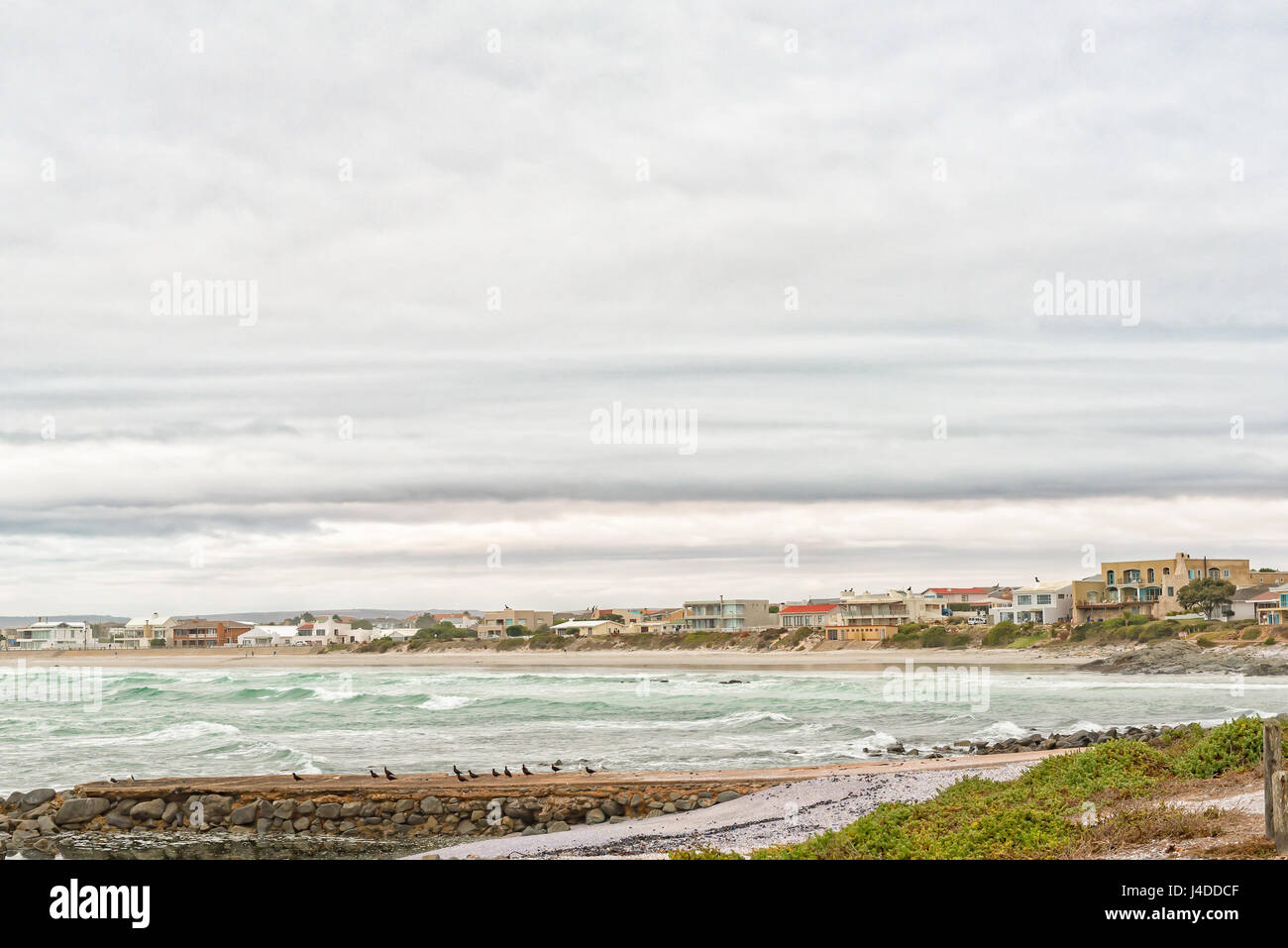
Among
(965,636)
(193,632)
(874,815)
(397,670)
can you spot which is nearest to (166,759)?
(874,815)

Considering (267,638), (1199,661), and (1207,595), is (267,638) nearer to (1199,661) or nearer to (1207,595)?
(1207,595)

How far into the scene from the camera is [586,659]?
114 metres

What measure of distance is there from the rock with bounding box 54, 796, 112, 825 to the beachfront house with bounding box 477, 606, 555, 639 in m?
136

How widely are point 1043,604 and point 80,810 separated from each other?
108719 millimetres

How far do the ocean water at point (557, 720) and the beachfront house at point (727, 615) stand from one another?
62.4m

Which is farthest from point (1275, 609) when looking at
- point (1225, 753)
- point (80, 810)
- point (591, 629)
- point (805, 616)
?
point (80, 810)

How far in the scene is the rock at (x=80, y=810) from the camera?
2305 centimetres

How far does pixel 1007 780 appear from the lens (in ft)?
65.4

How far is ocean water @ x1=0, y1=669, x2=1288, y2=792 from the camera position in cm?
3328

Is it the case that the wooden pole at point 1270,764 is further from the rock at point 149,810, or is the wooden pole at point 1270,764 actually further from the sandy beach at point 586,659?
the sandy beach at point 586,659

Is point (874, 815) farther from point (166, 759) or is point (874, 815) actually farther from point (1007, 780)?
point (166, 759)

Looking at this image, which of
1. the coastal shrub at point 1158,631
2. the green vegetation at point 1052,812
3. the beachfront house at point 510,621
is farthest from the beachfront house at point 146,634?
the green vegetation at point 1052,812

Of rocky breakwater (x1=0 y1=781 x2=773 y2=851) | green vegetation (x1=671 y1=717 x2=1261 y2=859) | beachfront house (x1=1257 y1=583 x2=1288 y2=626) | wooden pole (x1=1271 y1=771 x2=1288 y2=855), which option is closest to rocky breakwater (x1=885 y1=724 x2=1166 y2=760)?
green vegetation (x1=671 y1=717 x2=1261 y2=859)
